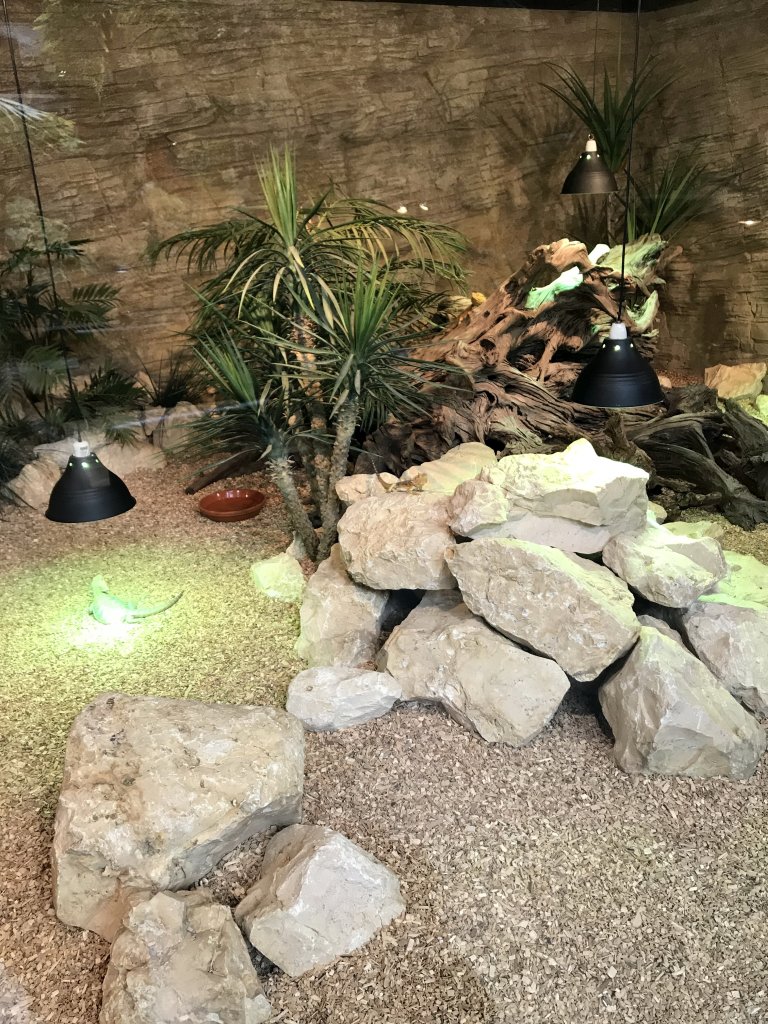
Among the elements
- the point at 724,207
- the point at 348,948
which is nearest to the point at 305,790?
the point at 348,948

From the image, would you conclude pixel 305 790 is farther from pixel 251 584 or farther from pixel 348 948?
pixel 251 584

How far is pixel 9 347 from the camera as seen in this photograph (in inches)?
178

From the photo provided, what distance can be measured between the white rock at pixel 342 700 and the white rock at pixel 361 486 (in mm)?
1011

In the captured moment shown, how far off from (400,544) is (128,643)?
4.19 ft

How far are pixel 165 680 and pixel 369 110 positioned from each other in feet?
11.6

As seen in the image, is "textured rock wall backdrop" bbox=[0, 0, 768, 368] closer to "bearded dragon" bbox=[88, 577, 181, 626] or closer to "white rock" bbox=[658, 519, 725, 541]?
"bearded dragon" bbox=[88, 577, 181, 626]

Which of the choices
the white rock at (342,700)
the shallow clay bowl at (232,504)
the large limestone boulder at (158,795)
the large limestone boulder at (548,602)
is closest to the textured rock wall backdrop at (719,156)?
the shallow clay bowl at (232,504)

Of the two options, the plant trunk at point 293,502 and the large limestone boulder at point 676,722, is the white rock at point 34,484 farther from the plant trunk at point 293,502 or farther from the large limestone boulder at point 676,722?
the large limestone boulder at point 676,722

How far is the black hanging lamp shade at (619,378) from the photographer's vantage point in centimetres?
312

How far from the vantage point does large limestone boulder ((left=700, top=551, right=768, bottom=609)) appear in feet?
10.1

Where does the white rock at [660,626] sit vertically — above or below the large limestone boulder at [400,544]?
below

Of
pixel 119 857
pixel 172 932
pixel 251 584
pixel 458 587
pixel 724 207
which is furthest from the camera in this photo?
pixel 724 207

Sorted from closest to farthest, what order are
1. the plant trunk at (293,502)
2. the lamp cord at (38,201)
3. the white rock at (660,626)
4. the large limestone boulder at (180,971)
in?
the large limestone boulder at (180,971) < the white rock at (660,626) < the plant trunk at (293,502) < the lamp cord at (38,201)

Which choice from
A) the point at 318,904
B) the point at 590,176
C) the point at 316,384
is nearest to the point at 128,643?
the point at 316,384
